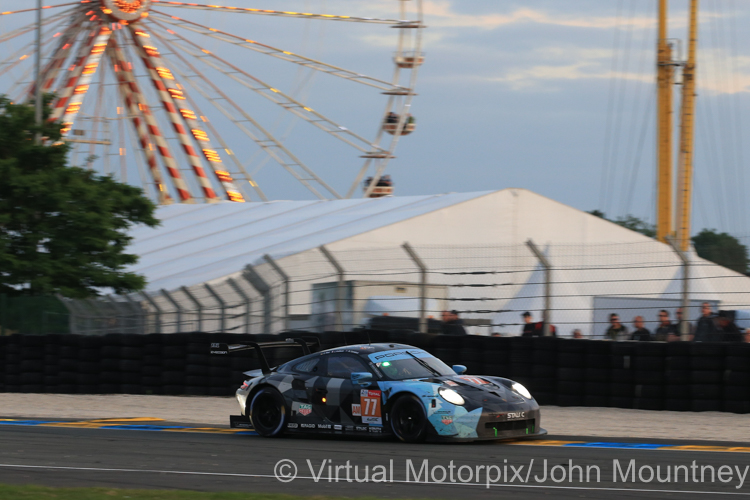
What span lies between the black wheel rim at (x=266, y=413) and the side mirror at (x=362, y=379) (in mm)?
1032

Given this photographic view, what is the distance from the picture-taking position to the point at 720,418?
10.9 meters

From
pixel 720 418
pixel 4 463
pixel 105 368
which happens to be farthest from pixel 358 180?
pixel 4 463

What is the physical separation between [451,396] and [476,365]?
4.29m

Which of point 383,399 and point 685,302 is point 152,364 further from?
point 685,302

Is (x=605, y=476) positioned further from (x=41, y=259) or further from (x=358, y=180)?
(x=358, y=180)

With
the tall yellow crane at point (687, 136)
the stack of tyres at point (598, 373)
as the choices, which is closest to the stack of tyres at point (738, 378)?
the stack of tyres at point (598, 373)

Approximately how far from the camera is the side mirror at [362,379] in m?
9.26

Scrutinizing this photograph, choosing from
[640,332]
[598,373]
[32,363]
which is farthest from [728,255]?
[32,363]

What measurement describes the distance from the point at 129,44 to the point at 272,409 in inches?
919

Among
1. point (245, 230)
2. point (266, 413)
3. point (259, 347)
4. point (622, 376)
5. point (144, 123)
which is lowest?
point (266, 413)

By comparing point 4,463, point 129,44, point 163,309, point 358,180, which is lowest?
point 4,463

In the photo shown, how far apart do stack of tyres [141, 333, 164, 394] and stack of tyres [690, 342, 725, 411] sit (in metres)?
8.47

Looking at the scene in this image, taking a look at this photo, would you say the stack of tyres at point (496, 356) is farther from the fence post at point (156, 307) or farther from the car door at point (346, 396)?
the fence post at point (156, 307)

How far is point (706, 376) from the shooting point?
1124 cm
